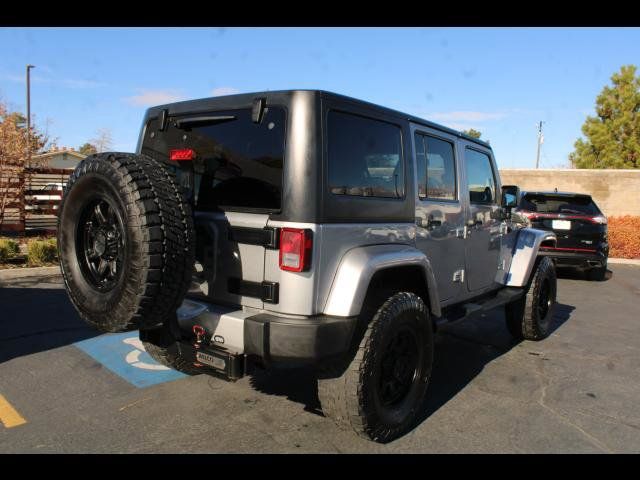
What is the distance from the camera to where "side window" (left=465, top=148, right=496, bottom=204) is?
14.2 feet

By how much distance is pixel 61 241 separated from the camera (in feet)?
9.69

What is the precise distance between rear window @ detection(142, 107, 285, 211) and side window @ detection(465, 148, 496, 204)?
2182 mm

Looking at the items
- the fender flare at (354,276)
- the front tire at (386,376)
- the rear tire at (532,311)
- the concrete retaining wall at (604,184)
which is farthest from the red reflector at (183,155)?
the concrete retaining wall at (604,184)

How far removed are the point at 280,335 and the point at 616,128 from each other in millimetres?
26478

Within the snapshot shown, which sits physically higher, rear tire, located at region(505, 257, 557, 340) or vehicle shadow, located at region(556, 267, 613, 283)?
rear tire, located at region(505, 257, 557, 340)

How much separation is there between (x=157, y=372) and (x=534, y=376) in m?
3.24

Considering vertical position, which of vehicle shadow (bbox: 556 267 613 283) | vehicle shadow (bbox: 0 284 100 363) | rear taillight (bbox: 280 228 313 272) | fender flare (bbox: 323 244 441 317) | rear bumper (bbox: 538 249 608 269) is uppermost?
rear taillight (bbox: 280 228 313 272)

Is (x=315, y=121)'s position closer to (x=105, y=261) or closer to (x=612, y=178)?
(x=105, y=261)

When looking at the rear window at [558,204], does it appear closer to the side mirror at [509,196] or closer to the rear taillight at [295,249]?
the side mirror at [509,196]

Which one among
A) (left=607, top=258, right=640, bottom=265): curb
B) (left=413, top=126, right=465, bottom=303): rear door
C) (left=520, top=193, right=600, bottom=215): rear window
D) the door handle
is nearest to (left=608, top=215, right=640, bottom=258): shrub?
(left=607, top=258, right=640, bottom=265): curb

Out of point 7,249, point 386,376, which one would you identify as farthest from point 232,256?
point 7,249

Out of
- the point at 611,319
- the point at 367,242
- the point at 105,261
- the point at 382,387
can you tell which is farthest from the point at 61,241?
the point at 611,319

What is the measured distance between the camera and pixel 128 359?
4289mm

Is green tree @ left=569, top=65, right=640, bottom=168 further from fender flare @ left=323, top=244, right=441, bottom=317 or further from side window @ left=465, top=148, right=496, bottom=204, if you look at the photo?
fender flare @ left=323, top=244, right=441, bottom=317
